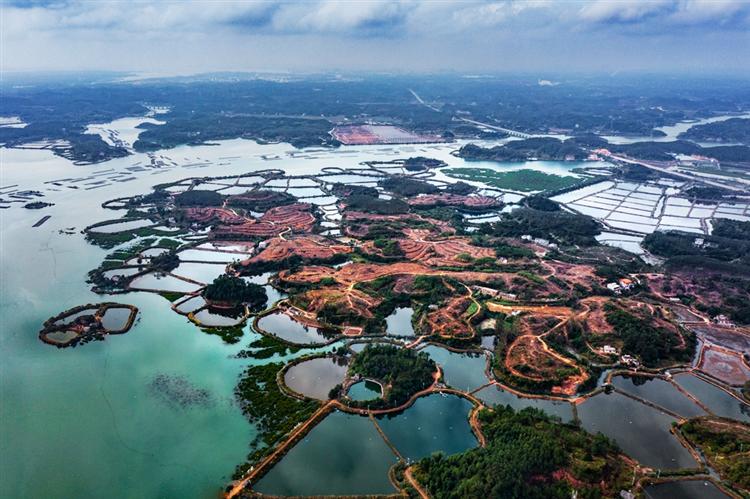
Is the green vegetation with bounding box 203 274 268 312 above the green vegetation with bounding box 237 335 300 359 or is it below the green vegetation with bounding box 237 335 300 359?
above

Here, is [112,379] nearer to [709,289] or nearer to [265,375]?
[265,375]

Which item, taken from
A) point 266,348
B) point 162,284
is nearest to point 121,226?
point 162,284

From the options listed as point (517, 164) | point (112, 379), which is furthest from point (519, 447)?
point (517, 164)

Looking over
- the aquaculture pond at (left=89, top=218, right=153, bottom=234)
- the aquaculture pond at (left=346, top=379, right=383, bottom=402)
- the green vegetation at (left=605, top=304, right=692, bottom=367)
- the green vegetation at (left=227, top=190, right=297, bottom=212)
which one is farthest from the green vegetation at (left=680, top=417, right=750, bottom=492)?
the aquaculture pond at (left=89, top=218, right=153, bottom=234)

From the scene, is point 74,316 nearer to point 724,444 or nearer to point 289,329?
point 289,329

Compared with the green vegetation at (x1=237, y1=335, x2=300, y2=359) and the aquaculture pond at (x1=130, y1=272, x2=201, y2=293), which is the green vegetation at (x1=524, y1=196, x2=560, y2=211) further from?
the aquaculture pond at (x1=130, y1=272, x2=201, y2=293)

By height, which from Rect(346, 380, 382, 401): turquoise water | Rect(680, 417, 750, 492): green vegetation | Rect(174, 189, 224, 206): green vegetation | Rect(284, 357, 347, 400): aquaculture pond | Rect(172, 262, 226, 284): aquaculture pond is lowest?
Rect(680, 417, 750, 492): green vegetation

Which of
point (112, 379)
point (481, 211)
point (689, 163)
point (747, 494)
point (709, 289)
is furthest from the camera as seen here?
point (689, 163)
